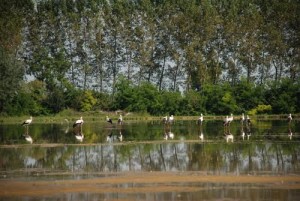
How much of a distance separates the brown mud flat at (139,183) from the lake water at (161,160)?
187 millimetres

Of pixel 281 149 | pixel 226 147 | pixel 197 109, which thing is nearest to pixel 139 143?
pixel 226 147

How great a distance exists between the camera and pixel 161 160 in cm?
2380

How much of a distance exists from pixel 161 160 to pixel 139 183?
576 cm

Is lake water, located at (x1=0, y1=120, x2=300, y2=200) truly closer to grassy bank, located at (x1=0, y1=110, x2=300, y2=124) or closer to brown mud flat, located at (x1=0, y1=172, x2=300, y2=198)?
brown mud flat, located at (x1=0, y1=172, x2=300, y2=198)

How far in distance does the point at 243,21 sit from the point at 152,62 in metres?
11.0

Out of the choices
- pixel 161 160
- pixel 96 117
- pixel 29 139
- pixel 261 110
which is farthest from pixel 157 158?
pixel 261 110

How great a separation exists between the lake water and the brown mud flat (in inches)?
7.4

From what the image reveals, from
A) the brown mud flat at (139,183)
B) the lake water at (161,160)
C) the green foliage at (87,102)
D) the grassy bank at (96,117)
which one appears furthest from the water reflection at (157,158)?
the green foliage at (87,102)

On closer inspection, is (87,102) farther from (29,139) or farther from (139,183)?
(139,183)

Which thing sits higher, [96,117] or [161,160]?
[96,117]

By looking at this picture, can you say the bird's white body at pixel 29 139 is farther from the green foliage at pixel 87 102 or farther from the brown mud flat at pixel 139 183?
the green foliage at pixel 87 102

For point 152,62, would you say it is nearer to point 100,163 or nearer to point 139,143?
point 139,143

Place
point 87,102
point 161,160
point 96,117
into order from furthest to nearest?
point 87,102
point 96,117
point 161,160

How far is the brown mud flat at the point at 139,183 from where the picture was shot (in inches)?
667
